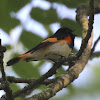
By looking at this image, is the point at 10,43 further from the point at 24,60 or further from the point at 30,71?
the point at 30,71

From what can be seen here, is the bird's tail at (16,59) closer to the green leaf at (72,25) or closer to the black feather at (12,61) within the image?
the black feather at (12,61)

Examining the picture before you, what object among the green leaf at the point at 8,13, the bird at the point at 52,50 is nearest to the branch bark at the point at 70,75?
the bird at the point at 52,50

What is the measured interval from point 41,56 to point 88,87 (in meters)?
0.83

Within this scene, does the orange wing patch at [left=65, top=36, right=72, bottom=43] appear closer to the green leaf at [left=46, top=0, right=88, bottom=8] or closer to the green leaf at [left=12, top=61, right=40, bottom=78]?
the green leaf at [left=46, top=0, right=88, bottom=8]

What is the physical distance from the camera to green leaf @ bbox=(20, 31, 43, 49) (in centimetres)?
298

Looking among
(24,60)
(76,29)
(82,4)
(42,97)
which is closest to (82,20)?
(76,29)

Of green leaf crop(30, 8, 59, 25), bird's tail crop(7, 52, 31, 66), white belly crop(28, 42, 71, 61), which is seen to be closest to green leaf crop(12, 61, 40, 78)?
bird's tail crop(7, 52, 31, 66)

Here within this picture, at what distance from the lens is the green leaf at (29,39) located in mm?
2984

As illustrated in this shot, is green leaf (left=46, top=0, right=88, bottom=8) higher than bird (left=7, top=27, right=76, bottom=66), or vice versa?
green leaf (left=46, top=0, right=88, bottom=8)

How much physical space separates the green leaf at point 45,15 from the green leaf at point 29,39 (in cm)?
26

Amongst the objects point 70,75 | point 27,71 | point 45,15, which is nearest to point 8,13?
point 45,15

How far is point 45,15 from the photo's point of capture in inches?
125

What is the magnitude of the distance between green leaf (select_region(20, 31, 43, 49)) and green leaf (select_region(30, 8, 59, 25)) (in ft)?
0.85

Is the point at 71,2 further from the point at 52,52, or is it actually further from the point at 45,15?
the point at 52,52
